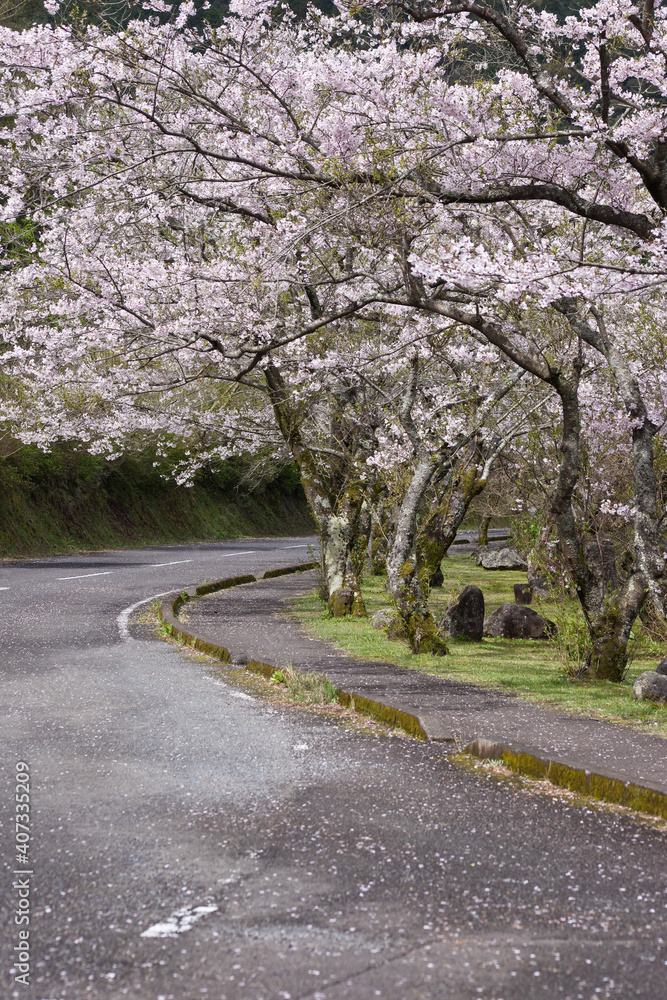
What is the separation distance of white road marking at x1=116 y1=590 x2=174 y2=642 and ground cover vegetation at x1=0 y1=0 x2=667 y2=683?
131 inches

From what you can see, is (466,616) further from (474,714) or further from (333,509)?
(474,714)

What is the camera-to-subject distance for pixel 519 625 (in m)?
15.9

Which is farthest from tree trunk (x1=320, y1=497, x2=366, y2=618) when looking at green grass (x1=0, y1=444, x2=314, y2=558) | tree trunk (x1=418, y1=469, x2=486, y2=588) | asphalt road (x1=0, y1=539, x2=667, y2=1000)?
green grass (x1=0, y1=444, x2=314, y2=558)

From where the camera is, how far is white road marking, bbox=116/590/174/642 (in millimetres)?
12645

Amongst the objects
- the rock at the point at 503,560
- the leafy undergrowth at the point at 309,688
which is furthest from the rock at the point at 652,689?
the rock at the point at 503,560

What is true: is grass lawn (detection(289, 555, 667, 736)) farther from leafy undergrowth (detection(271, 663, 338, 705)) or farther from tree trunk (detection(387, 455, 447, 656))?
leafy undergrowth (detection(271, 663, 338, 705))

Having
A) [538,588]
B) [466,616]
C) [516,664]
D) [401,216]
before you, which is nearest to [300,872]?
[401,216]

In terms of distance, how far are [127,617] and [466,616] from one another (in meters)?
5.43

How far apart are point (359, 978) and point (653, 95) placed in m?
8.37

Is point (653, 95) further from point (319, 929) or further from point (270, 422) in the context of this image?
point (270, 422)

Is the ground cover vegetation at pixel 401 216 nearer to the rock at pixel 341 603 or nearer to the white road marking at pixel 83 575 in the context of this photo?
the rock at pixel 341 603

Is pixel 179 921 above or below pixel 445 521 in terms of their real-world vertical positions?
below

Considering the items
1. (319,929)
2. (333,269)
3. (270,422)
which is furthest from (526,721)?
→ (270,422)

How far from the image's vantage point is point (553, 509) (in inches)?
424
